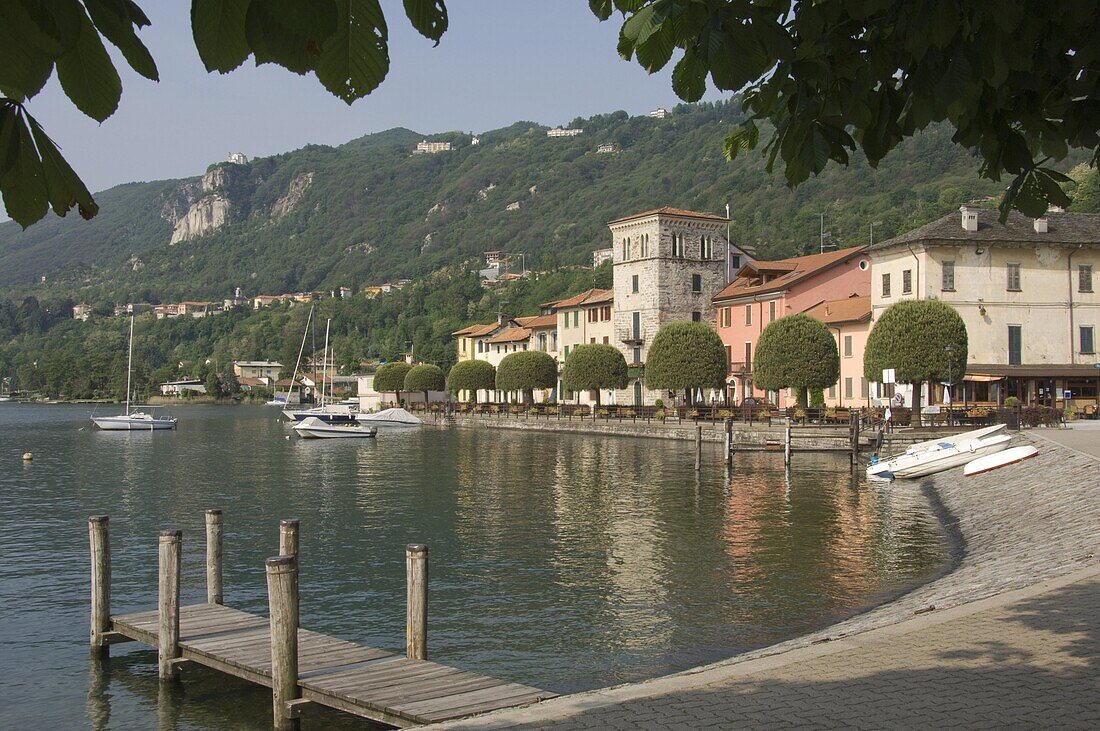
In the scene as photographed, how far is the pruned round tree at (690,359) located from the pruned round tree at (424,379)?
4360cm

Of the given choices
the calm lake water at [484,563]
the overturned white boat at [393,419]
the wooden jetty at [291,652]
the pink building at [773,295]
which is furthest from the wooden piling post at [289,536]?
the overturned white boat at [393,419]

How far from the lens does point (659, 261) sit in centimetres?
7819

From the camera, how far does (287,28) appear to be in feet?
7.68

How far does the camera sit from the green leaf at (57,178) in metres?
2.62

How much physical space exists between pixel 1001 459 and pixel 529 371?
57.4 m

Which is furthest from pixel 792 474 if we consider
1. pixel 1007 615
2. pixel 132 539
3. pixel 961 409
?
pixel 1007 615

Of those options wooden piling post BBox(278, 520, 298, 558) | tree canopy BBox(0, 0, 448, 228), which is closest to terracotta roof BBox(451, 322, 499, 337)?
wooden piling post BBox(278, 520, 298, 558)

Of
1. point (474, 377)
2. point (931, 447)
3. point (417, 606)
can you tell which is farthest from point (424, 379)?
point (417, 606)

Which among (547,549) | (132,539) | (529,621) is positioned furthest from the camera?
(132,539)

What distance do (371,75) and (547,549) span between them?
20.3 m

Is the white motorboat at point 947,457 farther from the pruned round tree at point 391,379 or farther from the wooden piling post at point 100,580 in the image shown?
the pruned round tree at point 391,379

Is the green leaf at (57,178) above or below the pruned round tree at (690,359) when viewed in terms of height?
below

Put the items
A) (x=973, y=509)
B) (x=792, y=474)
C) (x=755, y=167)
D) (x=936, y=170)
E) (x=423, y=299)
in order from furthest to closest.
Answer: (x=423, y=299)
(x=755, y=167)
(x=936, y=170)
(x=792, y=474)
(x=973, y=509)

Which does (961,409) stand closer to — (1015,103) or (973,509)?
(973,509)
